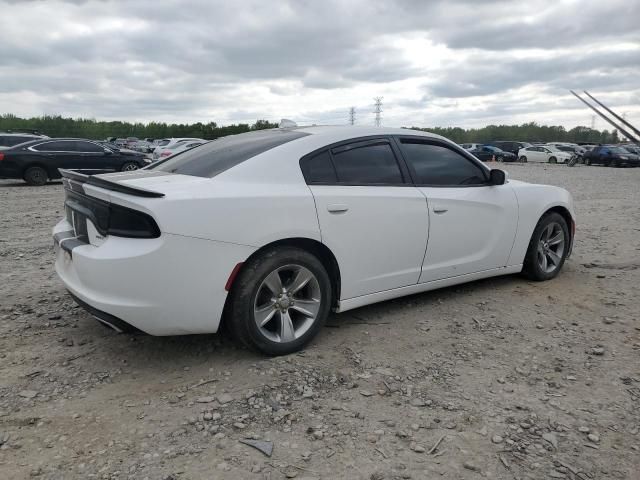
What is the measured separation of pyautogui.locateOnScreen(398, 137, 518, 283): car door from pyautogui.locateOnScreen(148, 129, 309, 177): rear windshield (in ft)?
3.36

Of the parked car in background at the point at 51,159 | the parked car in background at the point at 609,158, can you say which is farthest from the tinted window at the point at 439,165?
the parked car in background at the point at 609,158

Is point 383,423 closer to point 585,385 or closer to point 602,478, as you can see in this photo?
point 602,478

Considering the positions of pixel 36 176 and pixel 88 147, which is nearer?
pixel 36 176

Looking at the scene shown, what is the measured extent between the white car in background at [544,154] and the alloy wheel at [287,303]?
36.1 meters

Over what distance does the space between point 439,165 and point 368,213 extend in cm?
102

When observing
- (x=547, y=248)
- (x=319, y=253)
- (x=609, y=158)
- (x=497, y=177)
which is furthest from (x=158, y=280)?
(x=609, y=158)

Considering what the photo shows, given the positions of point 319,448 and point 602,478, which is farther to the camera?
point 319,448

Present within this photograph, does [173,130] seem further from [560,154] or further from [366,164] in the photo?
[366,164]

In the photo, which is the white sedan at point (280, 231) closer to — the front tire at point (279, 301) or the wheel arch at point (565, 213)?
the front tire at point (279, 301)

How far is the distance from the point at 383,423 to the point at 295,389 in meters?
0.57

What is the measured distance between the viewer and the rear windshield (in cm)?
351

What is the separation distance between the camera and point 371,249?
12.2 feet

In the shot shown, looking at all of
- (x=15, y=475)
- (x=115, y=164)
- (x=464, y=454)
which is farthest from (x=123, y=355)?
(x=115, y=164)

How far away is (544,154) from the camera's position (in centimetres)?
3644
